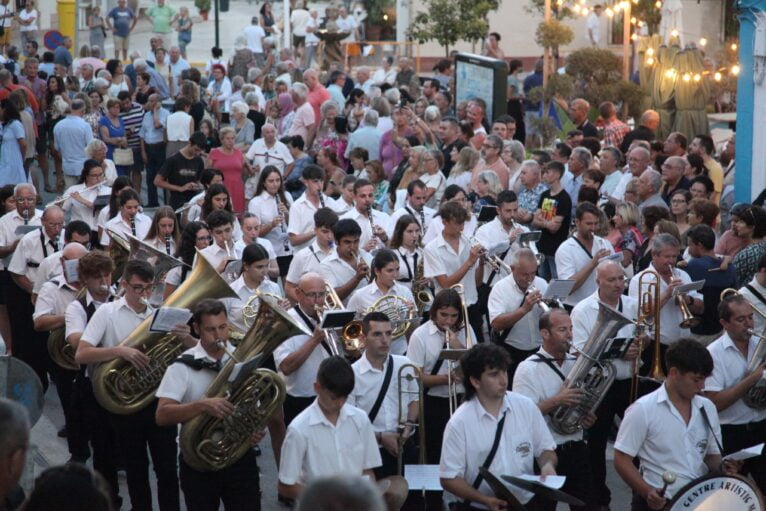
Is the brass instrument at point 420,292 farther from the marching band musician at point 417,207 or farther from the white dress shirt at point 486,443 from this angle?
the white dress shirt at point 486,443

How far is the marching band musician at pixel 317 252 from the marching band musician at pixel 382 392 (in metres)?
2.51

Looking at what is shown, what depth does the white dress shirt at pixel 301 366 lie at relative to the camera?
8.76 m

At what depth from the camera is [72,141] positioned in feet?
60.0

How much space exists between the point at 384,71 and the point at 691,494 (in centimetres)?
2098

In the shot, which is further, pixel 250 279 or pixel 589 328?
pixel 250 279

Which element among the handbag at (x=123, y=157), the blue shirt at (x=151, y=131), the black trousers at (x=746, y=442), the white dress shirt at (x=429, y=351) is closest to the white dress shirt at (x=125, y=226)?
the white dress shirt at (x=429, y=351)

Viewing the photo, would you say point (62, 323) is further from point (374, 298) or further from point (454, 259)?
point (454, 259)

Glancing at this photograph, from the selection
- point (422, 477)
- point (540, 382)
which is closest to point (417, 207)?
point (540, 382)

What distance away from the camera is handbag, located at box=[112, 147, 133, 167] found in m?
19.2

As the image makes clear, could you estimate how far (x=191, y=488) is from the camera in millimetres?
7664

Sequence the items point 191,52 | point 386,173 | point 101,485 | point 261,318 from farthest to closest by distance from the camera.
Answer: point 191,52 → point 386,173 → point 261,318 → point 101,485

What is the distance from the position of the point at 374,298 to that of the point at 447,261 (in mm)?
1453

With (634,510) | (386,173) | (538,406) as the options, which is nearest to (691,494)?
(634,510)

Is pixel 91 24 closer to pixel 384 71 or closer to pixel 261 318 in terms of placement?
pixel 384 71
